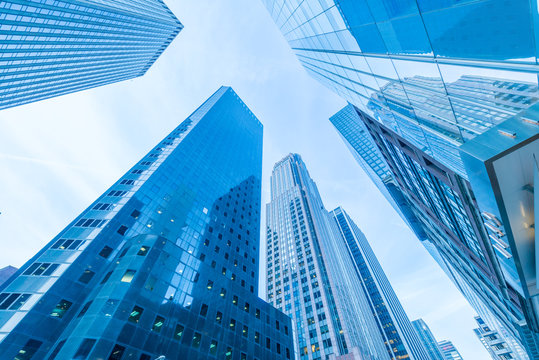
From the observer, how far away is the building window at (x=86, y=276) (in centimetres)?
3158

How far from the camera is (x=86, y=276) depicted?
105 ft

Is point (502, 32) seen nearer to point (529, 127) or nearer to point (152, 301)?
point (529, 127)

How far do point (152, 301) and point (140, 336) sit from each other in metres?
3.86

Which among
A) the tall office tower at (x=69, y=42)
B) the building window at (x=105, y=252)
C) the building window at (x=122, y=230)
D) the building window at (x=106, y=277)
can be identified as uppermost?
the tall office tower at (x=69, y=42)

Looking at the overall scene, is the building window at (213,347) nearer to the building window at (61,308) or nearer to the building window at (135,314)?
the building window at (135,314)

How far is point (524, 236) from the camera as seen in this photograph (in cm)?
901

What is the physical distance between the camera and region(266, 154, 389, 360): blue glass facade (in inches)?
2756

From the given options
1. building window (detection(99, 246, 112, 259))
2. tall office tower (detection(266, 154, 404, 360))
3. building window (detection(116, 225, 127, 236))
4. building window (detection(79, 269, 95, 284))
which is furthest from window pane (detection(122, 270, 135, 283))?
tall office tower (detection(266, 154, 404, 360))

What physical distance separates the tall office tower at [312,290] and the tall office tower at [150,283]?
29895mm

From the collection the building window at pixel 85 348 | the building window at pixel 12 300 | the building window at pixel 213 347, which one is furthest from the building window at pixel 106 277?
the building window at pixel 213 347

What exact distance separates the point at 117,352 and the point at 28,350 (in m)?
9.55

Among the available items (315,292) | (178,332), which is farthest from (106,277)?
(315,292)

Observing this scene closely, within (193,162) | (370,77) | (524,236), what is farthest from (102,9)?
(524,236)

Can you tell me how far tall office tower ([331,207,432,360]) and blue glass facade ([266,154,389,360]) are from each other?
68.6ft
